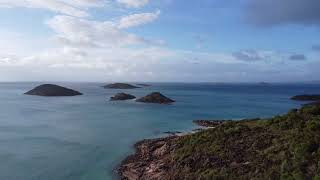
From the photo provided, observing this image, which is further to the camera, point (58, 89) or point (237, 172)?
point (58, 89)

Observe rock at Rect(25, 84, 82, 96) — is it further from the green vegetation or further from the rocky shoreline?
the green vegetation

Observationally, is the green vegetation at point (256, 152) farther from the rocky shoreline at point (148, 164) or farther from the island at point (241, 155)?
the rocky shoreline at point (148, 164)

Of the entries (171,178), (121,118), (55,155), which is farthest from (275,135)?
(121,118)

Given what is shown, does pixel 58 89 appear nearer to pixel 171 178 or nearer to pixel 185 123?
pixel 185 123

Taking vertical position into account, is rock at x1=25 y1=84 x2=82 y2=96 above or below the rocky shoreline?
above

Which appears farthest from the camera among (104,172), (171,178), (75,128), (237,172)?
(75,128)

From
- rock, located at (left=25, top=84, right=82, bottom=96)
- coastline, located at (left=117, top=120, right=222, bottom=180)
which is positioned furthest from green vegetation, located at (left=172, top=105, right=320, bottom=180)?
rock, located at (left=25, top=84, right=82, bottom=96)

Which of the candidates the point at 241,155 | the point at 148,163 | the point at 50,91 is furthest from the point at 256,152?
the point at 50,91

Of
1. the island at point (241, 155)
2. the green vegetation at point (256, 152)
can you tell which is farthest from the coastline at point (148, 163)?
the green vegetation at point (256, 152)
